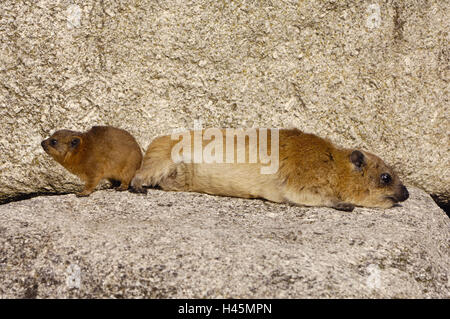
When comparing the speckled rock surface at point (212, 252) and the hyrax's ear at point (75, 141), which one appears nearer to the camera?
the speckled rock surface at point (212, 252)

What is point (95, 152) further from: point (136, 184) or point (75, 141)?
point (136, 184)

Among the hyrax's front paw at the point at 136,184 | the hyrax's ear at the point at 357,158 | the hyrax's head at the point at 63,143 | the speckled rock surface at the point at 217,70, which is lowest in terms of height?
the hyrax's front paw at the point at 136,184

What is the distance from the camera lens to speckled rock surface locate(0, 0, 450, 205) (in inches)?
203

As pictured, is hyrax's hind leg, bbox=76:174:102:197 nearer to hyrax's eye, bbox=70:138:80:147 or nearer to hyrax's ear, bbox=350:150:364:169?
hyrax's eye, bbox=70:138:80:147

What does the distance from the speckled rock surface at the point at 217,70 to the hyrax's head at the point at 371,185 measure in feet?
1.53

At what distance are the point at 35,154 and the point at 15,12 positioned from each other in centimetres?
146

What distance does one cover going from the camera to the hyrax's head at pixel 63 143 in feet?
16.6

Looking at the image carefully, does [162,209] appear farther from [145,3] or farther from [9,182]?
[145,3]

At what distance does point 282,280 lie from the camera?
3602mm

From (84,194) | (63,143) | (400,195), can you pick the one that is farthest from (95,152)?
(400,195)

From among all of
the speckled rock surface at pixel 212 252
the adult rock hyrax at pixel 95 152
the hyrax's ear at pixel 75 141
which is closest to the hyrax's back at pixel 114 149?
the adult rock hyrax at pixel 95 152

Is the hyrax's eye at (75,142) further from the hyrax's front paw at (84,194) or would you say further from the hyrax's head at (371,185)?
the hyrax's head at (371,185)
